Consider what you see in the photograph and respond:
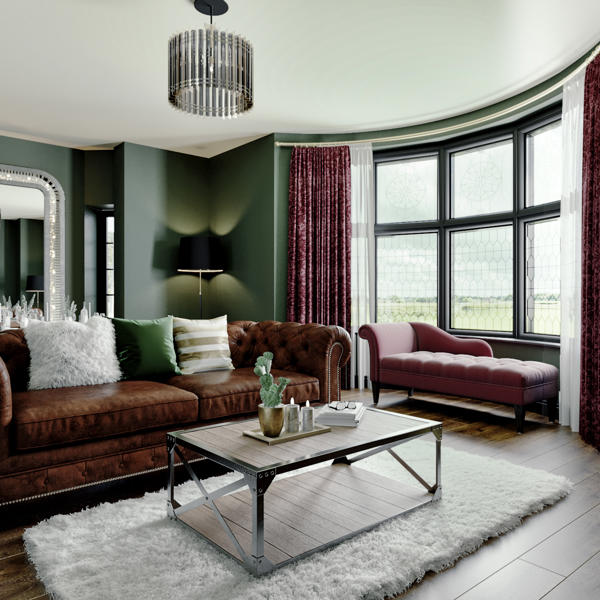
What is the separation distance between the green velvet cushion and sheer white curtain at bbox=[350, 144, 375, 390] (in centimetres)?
265

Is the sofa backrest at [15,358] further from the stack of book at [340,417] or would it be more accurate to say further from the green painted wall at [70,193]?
the green painted wall at [70,193]

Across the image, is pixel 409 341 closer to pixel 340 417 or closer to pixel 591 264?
pixel 591 264

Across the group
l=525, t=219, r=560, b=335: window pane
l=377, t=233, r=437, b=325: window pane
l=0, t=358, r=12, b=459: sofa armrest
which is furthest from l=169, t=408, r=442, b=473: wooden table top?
l=377, t=233, r=437, b=325: window pane

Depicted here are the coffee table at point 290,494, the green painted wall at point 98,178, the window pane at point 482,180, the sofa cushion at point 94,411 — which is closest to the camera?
the coffee table at point 290,494

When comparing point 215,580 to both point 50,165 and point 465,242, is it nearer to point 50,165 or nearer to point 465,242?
point 465,242

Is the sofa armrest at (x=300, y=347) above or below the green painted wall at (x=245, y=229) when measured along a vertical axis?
below

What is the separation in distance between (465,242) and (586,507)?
341cm

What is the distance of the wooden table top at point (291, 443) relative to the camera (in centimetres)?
198

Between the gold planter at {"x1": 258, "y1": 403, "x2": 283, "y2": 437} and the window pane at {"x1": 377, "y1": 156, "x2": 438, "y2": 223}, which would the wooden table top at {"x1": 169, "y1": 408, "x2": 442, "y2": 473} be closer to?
the gold planter at {"x1": 258, "y1": 403, "x2": 283, "y2": 437}

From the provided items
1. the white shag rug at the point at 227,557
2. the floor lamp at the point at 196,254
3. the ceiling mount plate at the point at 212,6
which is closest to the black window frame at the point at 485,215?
the floor lamp at the point at 196,254

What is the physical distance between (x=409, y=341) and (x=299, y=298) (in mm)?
1256

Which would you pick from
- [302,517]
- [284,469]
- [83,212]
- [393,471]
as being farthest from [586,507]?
[83,212]

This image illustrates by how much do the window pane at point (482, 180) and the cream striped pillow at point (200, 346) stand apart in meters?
3.07

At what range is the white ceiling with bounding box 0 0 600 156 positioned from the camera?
128 inches
